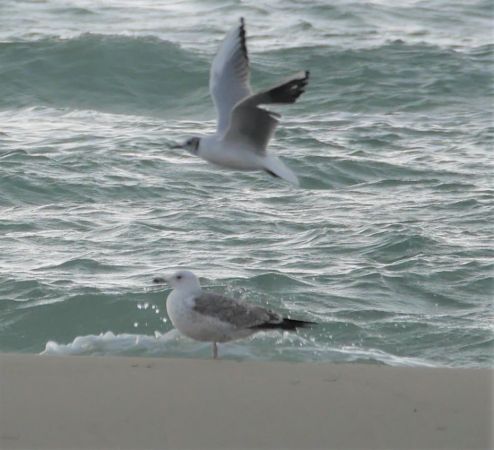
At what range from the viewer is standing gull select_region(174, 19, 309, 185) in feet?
20.0

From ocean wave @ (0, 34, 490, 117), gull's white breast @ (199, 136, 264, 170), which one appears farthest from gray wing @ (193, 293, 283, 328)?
ocean wave @ (0, 34, 490, 117)

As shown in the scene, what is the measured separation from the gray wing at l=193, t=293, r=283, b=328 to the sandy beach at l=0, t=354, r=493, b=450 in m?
0.61

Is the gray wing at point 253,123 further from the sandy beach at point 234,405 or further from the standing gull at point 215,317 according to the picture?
the sandy beach at point 234,405

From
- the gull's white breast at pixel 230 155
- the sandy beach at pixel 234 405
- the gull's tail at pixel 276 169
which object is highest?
the gull's white breast at pixel 230 155

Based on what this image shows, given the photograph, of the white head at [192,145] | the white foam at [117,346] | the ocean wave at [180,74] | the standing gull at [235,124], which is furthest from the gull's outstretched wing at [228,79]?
the ocean wave at [180,74]

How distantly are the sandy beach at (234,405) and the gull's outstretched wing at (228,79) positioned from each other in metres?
1.64

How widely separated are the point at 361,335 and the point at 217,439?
10.6 feet

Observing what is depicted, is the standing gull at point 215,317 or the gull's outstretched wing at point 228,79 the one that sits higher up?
the gull's outstretched wing at point 228,79

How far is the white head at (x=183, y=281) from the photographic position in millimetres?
5727

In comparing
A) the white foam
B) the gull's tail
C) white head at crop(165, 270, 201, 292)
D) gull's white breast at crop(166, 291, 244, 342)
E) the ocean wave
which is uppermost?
the gull's tail

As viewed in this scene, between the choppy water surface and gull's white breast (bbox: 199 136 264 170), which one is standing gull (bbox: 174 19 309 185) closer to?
gull's white breast (bbox: 199 136 264 170)

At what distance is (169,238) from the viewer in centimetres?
938

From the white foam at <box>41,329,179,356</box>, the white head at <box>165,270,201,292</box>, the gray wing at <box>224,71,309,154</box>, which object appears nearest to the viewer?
the white head at <box>165,270,201,292</box>

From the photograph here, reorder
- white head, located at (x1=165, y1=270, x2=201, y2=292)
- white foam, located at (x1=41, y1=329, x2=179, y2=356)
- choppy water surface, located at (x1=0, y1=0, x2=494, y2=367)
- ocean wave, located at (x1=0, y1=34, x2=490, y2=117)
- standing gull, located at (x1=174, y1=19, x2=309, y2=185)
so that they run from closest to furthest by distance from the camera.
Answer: white head, located at (x1=165, y1=270, x2=201, y2=292) < standing gull, located at (x1=174, y1=19, x2=309, y2=185) < white foam, located at (x1=41, y1=329, x2=179, y2=356) < choppy water surface, located at (x1=0, y1=0, x2=494, y2=367) < ocean wave, located at (x1=0, y1=34, x2=490, y2=117)
